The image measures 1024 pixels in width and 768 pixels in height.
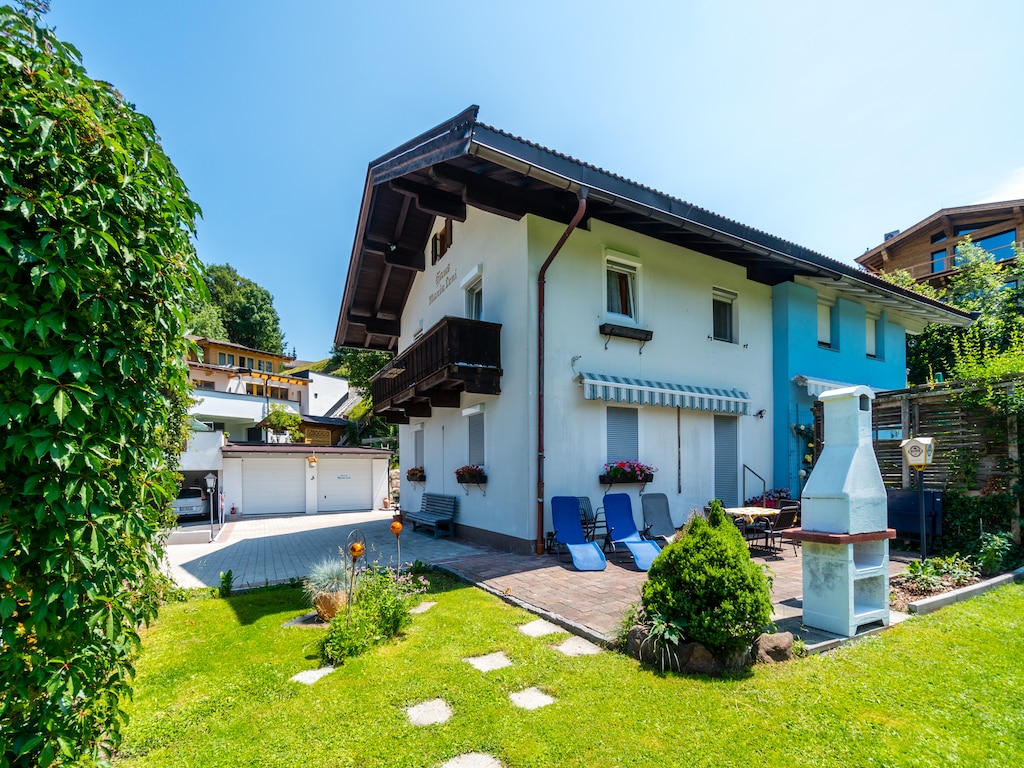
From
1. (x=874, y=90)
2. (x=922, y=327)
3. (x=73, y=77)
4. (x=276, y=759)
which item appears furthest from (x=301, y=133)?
(x=922, y=327)

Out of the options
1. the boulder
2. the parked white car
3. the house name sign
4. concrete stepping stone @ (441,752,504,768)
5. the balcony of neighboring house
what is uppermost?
the house name sign

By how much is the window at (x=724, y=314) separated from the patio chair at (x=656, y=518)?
5252 millimetres

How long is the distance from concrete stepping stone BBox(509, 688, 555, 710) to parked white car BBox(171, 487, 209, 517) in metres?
21.0

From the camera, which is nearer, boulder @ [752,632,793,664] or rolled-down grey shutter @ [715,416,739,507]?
boulder @ [752,632,793,664]

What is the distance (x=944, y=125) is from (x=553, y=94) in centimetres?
722

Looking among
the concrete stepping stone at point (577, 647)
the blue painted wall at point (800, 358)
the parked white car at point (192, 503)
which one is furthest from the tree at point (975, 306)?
the parked white car at point (192, 503)

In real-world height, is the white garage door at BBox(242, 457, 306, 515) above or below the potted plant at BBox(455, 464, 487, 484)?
below

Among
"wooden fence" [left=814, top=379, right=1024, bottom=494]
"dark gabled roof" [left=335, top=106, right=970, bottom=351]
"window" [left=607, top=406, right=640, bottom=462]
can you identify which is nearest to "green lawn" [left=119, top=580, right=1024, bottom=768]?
"wooden fence" [left=814, top=379, right=1024, bottom=494]

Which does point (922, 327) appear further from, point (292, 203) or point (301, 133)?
point (292, 203)

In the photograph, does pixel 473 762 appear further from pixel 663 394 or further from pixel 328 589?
pixel 663 394

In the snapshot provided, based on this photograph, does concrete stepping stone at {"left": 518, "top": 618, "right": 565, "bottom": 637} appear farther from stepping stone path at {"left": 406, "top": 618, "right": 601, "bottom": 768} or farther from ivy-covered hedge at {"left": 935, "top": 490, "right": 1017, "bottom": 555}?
ivy-covered hedge at {"left": 935, "top": 490, "right": 1017, "bottom": 555}

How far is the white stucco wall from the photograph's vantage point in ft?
33.0

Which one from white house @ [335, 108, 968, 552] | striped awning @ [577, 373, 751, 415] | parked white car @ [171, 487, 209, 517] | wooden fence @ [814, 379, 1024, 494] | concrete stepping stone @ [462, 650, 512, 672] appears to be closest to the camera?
concrete stepping stone @ [462, 650, 512, 672]

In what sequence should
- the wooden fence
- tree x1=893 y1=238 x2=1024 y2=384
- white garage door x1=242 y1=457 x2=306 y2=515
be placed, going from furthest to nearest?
white garage door x1=242 y1=457 x2=306 y2=515 < tree x1=893 y1=238 x2=1024 y2=384 < the wooden fence
